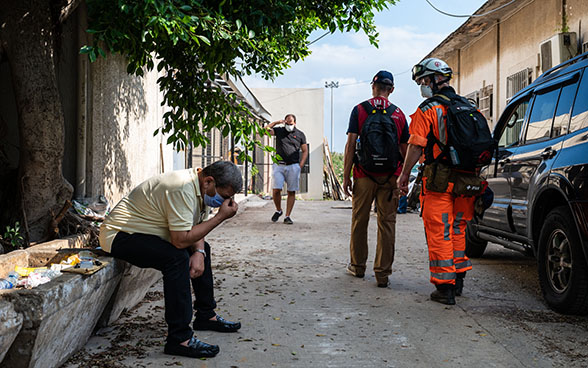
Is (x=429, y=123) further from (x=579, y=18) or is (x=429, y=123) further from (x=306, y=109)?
(x=306, y=109)

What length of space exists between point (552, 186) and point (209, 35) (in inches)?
118

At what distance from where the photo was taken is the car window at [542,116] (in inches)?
203

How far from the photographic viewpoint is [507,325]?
429 centimetres

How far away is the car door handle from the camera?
4738 millimetres

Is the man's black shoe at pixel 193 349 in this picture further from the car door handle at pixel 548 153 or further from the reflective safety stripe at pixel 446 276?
the car door handle at pixel 548 153

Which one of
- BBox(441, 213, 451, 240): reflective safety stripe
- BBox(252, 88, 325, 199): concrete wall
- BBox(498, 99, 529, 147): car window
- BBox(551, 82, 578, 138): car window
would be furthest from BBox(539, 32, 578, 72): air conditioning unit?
BBox(252, 88, 325, 199): concrete wall

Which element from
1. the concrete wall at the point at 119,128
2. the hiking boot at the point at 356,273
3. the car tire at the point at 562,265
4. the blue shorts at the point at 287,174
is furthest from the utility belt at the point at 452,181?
the blue shorts at the point at 287,174

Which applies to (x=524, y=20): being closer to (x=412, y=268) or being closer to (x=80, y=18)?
(x=412, y=268)

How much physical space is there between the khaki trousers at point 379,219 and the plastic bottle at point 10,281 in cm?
317

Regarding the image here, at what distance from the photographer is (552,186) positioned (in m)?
4.57

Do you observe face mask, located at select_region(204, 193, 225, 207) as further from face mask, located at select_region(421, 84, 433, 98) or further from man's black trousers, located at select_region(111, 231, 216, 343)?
face mask, located at select_region(421, 84, 433, 98)

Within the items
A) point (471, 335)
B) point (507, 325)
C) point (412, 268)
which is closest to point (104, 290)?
point (471, 335)

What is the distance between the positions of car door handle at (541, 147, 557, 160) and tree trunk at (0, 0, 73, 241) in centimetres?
418

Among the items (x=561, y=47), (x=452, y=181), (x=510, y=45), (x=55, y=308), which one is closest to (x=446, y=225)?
(x=452, y=181)
